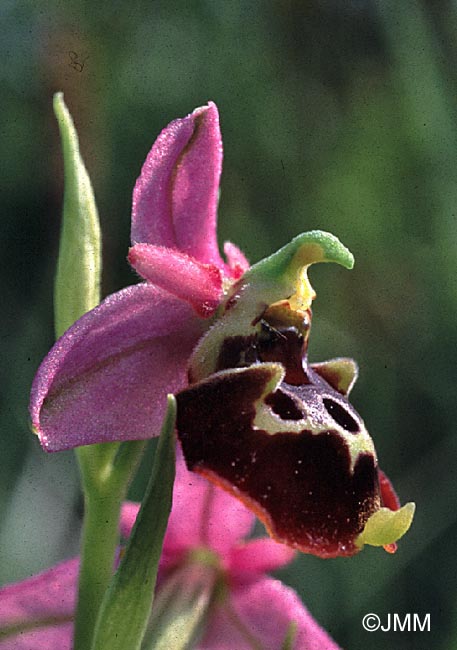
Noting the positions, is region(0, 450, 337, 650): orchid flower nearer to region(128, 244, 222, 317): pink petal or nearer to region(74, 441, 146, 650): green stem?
region(74, 441, 146, 650): green stem

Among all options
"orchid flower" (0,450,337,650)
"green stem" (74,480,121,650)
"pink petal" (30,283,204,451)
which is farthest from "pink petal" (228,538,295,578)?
"pink petal" (30,283,204,451)

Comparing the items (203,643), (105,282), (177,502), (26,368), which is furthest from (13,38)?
(203,643)

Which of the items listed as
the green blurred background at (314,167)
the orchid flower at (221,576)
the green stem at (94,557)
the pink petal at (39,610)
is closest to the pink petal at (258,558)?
the orchid flower at (221,576)

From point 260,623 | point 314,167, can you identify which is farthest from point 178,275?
point 314,167

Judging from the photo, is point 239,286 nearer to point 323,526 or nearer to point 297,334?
point 297,334

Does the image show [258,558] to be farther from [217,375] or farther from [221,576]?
[217,375]
